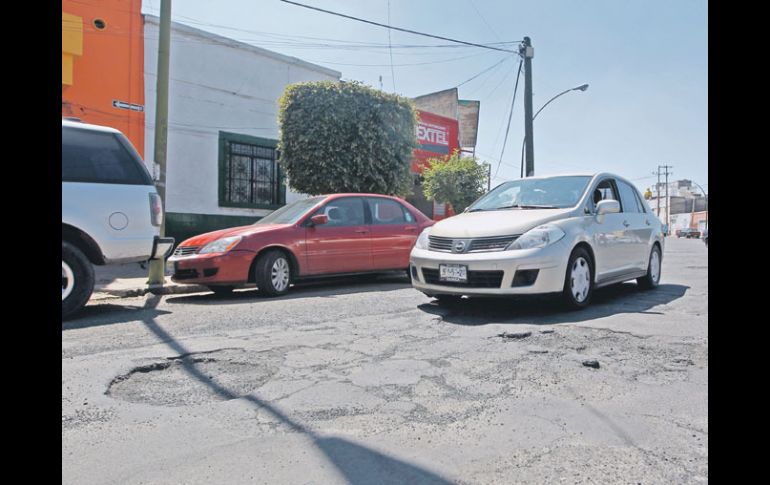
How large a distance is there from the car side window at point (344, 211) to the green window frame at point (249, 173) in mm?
7939

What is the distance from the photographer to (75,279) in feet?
16.4

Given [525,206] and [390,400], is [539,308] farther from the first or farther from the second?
[390,400]

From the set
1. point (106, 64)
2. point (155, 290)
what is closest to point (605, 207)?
point (155, 290)

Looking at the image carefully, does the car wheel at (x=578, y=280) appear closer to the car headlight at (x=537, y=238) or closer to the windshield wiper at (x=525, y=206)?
the car headlight at (x=537, y=238)

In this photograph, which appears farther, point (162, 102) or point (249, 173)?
point (249, 173)

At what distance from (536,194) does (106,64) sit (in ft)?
37.5

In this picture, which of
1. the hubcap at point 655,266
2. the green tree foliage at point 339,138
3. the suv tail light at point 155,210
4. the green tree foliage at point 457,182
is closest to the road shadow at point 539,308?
the hubcap at point 655,266

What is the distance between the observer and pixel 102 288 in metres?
7.35

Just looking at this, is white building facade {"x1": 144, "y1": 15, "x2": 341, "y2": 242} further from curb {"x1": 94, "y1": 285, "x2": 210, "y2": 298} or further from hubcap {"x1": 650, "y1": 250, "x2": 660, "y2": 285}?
hubcap {"x1": 650, "y1": 250, "x2": 660, "y2": 285}

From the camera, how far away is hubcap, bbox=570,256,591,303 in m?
5.11

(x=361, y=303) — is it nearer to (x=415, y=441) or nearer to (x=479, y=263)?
(x=479, y=263)

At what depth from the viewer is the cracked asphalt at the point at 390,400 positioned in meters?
2.01
